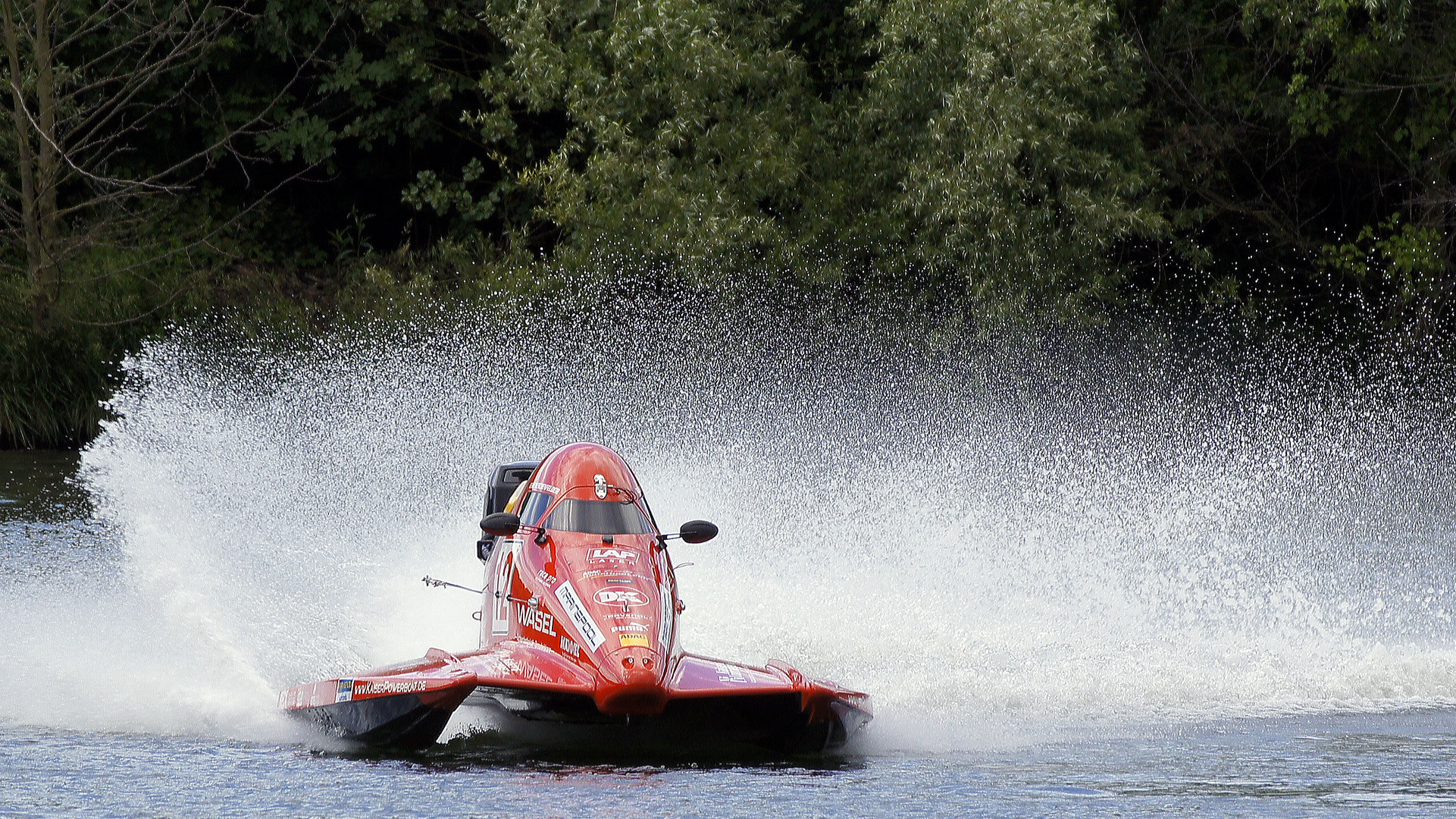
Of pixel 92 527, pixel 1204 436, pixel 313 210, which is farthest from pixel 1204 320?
pixel 313 210

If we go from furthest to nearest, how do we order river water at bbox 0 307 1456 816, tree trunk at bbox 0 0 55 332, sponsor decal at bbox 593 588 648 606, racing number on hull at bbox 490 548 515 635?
tree trunk at bbox 0 0 55 332 < racing number on hull at bbox 490 548 515 635 < sponsor decal at bbox 593 588 648 606 < river water at bbox 0 307 1456 816

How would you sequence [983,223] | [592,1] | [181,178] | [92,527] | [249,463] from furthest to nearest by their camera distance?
[181,178] < [592,1] < [983,223] < [249,463] < [92,527]

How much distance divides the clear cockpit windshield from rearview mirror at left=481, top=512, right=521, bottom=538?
0.59 ft

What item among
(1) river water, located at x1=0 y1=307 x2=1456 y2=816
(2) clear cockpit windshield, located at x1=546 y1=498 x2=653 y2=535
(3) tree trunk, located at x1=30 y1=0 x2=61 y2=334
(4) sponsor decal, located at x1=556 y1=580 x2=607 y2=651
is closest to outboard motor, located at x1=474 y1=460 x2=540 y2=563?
(1) river water, located at x1=0 y1=307 x2=1456 y2=816

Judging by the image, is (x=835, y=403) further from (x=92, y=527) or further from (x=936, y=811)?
(x=936, y=811)

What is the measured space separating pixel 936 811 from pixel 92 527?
12.5 m

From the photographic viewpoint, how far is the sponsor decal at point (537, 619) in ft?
27.8

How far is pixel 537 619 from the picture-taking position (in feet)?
28.3

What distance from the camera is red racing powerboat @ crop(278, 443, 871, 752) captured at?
790 cm

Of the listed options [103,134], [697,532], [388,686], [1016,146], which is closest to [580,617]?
[388,686]

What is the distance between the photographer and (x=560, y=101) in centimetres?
2881

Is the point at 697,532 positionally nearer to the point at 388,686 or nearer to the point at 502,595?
the point at 502,595

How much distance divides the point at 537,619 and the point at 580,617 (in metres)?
0.39

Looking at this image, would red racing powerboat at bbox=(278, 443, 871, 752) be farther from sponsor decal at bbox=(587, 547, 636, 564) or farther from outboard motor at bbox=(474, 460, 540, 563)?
outboard motor at bbox=(474, 460, 540, 563)
